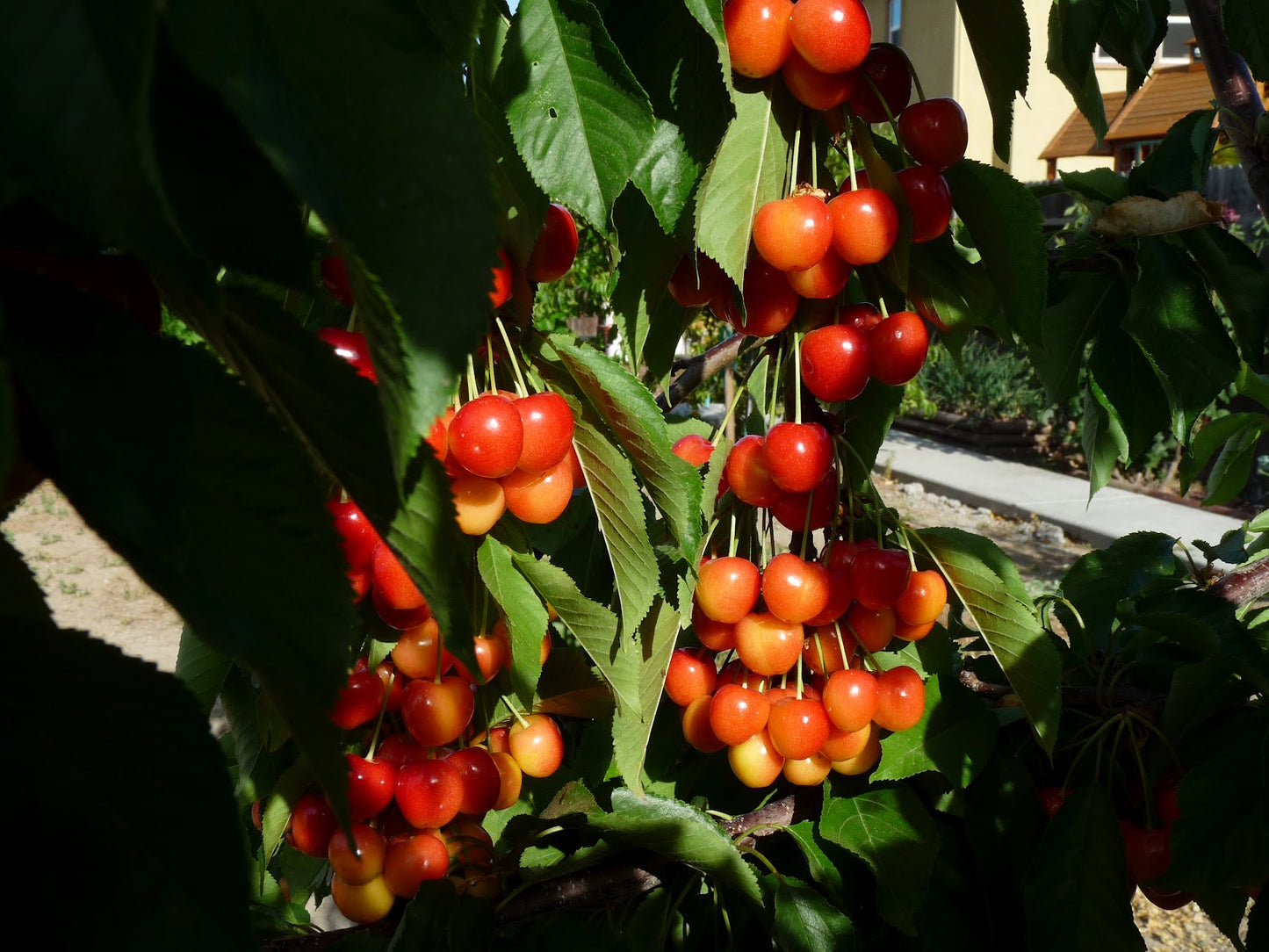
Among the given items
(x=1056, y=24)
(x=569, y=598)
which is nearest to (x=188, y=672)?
(x=569, y=598)

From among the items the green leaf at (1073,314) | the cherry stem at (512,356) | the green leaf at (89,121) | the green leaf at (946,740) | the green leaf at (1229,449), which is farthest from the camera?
the green leaf at (1229,449)

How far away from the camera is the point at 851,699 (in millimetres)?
988

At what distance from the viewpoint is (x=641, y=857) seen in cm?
109

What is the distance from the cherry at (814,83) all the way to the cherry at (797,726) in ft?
1.77

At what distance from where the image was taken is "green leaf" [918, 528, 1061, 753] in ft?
3.34

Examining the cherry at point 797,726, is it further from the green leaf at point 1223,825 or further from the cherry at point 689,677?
the green leaf at point 1223,825

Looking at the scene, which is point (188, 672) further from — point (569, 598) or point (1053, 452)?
point (1053, 452)

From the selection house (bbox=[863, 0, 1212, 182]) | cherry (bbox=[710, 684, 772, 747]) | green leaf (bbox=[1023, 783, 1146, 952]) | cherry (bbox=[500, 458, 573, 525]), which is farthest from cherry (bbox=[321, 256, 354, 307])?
house (bbox=[863, 0, 1212, 182])

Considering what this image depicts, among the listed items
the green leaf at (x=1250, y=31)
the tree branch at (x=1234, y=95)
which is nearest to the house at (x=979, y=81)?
the tree branch at (x=1234, y=95)

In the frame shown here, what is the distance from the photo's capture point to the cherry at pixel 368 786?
91 centimetres

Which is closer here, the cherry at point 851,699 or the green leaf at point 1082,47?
the cherry at point 851,699

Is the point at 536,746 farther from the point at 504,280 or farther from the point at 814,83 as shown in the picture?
the point at 814,83

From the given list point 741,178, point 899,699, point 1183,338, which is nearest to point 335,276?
point 741,178

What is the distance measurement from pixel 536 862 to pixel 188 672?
1.26 feet
